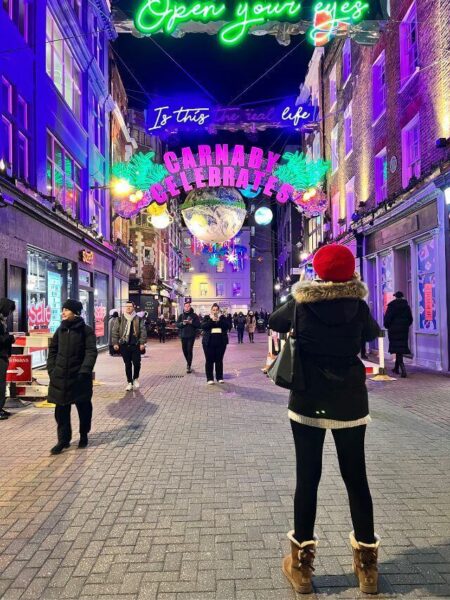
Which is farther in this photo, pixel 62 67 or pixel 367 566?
pixel 62 67

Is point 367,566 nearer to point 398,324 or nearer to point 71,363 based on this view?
point 71,363

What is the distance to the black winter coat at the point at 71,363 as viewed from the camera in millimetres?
5590

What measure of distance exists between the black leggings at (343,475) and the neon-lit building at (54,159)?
32.0 feet

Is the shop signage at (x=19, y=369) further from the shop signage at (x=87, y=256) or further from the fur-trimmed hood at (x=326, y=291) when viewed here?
the shop signage at (x=87, y=256)

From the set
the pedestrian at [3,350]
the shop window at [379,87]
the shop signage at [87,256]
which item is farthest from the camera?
the shop signage at [87,256]

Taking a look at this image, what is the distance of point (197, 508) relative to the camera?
3988mm

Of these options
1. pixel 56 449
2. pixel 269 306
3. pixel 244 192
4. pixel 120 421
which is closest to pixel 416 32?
pixel 244 192

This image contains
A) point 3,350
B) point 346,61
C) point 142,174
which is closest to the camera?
point 3,350

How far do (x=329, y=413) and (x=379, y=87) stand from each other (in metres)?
17.1

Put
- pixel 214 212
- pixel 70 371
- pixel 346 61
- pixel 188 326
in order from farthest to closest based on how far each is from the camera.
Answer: pixel 346 61
pixel 214 212
pixel 188 326
pixel 70 371

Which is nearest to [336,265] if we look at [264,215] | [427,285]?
[427,285]

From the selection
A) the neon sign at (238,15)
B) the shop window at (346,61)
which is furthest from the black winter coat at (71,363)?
the shop window at (346,61)

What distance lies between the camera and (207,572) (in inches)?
118

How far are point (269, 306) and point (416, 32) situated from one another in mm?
57292
